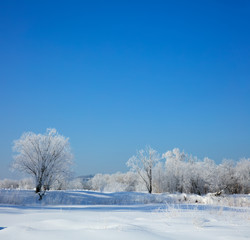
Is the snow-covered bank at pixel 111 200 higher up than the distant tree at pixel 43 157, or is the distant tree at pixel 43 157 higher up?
the distant tree at pixel 43 157

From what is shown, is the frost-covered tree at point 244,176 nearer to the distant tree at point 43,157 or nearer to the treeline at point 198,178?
the treeline at point 198,178

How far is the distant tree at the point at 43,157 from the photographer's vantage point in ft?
86.2

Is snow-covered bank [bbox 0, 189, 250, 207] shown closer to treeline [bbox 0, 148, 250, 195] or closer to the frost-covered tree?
treeline [bbox 0, 148, 250, 195]

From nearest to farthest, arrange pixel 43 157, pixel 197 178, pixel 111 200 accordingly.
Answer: pixel 111 200
pixel 43 157
pixel 197 178

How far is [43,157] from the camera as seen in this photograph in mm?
26469

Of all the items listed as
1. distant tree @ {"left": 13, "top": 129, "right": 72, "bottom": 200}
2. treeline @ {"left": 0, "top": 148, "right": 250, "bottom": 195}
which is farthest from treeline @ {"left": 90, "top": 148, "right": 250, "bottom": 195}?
distant tree @ {"left": 13, "top": 129, "right": 72, "bottom": 200}

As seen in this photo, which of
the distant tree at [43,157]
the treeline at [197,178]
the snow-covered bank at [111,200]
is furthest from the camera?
the treeline at [197,178]

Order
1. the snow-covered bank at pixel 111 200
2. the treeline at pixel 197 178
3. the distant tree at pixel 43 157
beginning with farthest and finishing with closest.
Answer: the treeline at pixel 197 178 → the distant tree at pixel 43 157 → the snow-covered bank at pixel 111 200

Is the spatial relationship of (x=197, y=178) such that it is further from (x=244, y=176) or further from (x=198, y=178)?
(x=244, y=176)

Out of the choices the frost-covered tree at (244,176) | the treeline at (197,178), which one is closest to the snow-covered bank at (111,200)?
the treeline at (197,178)

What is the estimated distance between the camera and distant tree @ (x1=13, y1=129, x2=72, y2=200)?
26266 millimetres

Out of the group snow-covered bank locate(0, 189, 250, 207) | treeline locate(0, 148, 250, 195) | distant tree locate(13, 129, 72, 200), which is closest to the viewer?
snow-covered bank locate(0, 189, 250, 207)

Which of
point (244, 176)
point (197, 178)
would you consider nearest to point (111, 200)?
point (197, 178)

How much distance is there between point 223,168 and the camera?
5112 centimetres
